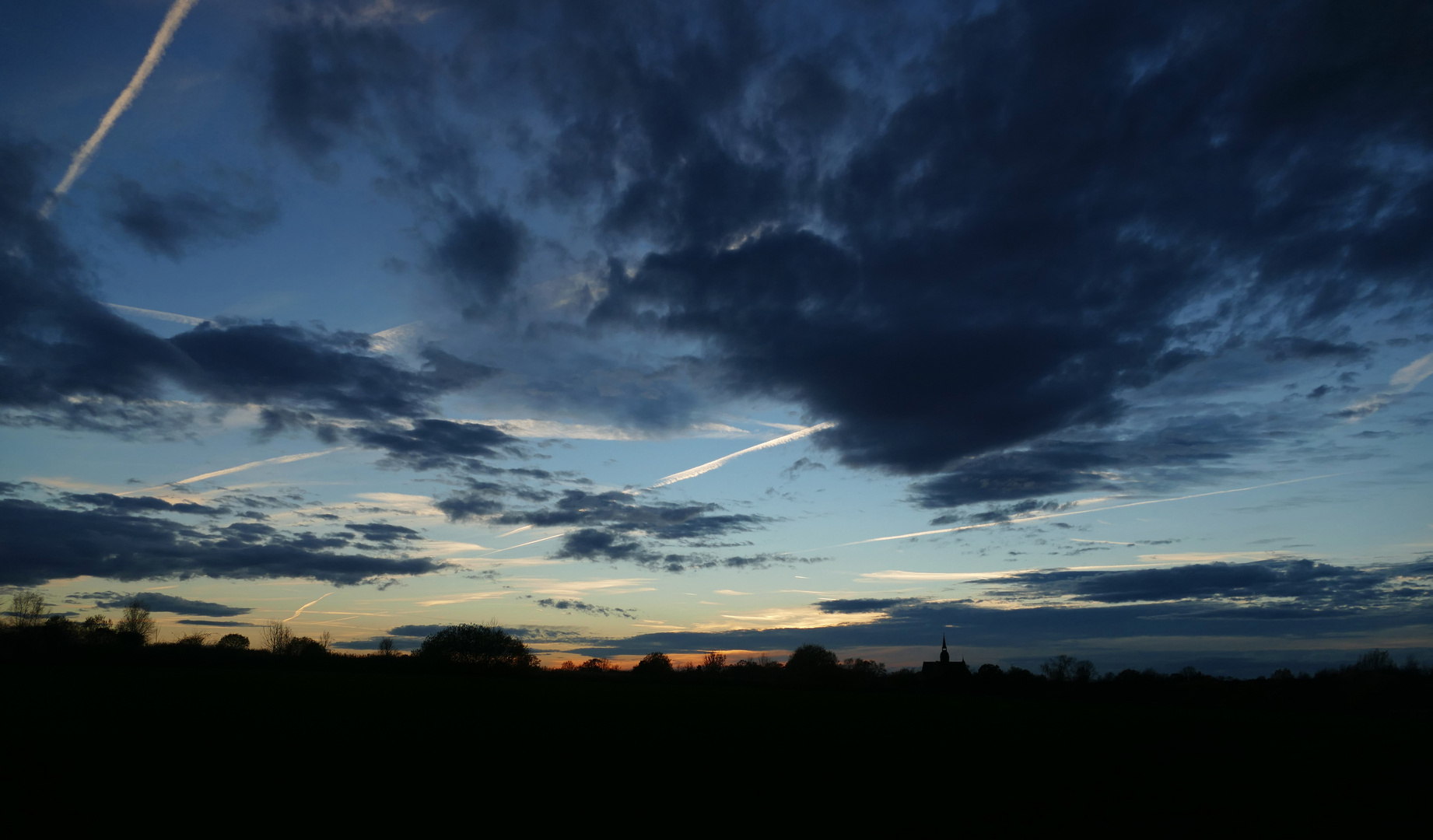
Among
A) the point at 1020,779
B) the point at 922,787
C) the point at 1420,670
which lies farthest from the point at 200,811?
the point at 1420,670

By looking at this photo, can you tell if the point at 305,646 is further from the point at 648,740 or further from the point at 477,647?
the point at 648,740

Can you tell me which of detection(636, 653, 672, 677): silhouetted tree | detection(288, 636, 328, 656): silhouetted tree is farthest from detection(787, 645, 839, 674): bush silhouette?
detection(288, 636, 328, 656): silhouetted tree

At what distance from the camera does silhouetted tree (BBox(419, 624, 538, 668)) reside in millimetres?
134600

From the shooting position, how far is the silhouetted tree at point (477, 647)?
442ft

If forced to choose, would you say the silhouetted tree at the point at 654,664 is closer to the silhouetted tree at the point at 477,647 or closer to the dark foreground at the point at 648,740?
the silhouetted tree at the point at 477,647

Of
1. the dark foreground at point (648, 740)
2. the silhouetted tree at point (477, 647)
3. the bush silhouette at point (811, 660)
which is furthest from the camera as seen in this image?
the bush silhouette at point (811, 660)

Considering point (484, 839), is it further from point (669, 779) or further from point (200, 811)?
point (669, 779)

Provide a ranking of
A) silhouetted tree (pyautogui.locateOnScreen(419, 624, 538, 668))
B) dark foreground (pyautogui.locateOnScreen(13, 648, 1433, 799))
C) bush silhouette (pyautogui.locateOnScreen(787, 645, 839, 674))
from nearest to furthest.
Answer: dark foreground (pyautogui.locateOnScreen(13, 648, 1433, 799)), silhouetted tree (pyautogui.locateOnScreen(419, 624, 538, 668)), bush silhouette (pyautogui.locateOnScreen(787, 645, 839, 674))

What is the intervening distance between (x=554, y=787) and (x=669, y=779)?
3492mm

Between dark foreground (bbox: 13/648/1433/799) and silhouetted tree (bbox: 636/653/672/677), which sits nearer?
dark foreground (bbox: 13/648/1433/799)

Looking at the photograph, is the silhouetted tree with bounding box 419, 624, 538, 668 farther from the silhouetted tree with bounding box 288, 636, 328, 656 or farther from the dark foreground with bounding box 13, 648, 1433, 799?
the dark foreground with bounding box 13, 648, 1433, 799

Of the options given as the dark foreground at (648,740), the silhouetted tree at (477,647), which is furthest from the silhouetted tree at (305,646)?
the dark foreground at (648,740)

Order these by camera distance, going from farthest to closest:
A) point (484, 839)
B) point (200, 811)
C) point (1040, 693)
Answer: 1. point (1040, 693)
2. point (200, 811)
3. point (484, 839)

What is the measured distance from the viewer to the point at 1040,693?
139 metres
